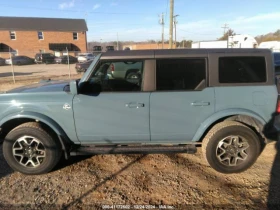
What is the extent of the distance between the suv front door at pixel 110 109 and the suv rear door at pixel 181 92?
20cm

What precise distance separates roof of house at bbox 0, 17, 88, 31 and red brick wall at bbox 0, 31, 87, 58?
2.75 feet

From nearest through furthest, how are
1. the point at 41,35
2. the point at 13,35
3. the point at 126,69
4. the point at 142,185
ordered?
the point at 142,185 → the point at 126,69 → the point at 13,35 → the point at 41,35

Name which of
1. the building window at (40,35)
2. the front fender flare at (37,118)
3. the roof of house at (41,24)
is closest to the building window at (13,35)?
the roof of house at (41,24)

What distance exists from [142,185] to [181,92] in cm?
143

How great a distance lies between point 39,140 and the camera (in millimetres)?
3266

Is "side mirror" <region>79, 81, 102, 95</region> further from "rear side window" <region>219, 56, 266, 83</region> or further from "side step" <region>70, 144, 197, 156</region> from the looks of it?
"rear side window" <region>219, 56, 266, 83</region>

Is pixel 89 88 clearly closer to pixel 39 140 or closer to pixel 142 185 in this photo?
pixel 39 140

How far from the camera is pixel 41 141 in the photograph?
10.7 ft

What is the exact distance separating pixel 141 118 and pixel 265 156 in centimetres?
241

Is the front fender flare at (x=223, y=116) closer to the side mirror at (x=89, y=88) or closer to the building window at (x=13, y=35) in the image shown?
the side mirror at (x=89, y=88)

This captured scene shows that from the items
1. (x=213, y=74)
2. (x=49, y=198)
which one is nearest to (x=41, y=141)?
(x=49, y=198)

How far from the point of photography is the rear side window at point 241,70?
3.13m

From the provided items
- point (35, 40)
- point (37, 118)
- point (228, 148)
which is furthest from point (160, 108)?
point (35, 40)

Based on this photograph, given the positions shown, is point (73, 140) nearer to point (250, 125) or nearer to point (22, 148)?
point (22, 148)
